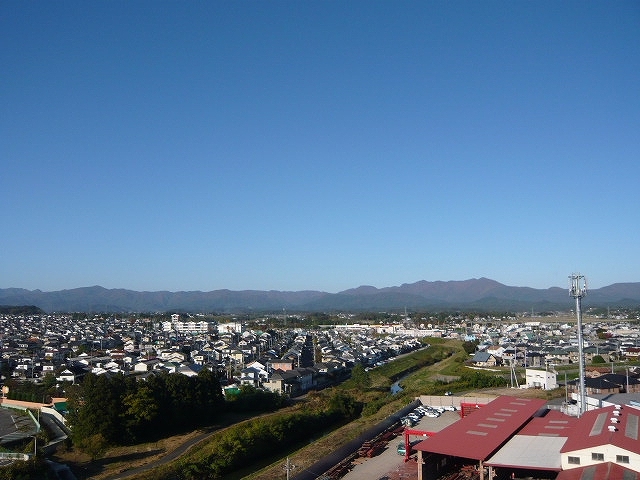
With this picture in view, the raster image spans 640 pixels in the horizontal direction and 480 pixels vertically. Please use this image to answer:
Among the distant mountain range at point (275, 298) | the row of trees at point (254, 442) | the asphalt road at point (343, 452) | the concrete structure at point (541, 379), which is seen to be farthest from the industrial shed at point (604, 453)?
the distant mountain range at point (275, 298)

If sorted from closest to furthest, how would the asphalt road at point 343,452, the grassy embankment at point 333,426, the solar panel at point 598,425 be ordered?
the solar panel at point 598,425, the asphalt road at point 343,452, the grassy embankment at point 333,426

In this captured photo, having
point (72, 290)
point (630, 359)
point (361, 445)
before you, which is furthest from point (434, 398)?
point (72, 290)

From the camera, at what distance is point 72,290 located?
18925 cm

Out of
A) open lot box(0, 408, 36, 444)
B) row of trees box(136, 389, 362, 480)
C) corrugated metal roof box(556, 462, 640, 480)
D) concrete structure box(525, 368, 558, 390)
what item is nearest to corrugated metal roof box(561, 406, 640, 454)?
corrugated metal roof box(556, 462, 640, 480)

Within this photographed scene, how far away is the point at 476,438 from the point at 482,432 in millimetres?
339

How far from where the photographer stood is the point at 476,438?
7578 millimetres

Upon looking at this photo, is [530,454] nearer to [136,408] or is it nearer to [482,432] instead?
[482,432]

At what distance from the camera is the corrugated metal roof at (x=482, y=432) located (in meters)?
7.05

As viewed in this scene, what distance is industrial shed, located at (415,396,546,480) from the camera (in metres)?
7.02

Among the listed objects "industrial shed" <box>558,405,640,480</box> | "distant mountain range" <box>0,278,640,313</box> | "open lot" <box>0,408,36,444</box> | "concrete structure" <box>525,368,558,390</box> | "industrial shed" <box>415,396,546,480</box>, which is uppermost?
"distant mountain range" <box>0,278,640,313</box>

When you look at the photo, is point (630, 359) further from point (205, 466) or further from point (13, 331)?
point (13, 331)

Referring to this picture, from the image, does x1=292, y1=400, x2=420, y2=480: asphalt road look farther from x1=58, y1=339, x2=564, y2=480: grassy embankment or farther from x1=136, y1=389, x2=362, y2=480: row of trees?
x1=136, y1=389, x2=362, y2=480: row of trees

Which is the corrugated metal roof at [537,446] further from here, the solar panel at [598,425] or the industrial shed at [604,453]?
the solar panel at [598,425]

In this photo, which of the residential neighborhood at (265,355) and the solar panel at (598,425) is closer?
the solar panel at (598,425)
